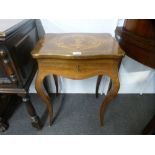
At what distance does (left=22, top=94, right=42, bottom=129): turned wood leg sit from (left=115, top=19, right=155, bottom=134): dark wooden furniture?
652mm

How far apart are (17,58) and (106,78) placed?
2.68 feet

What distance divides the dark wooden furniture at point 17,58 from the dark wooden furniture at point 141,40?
577mm

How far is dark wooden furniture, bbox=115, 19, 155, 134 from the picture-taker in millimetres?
654

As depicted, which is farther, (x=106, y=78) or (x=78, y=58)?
(x=106, y=78)

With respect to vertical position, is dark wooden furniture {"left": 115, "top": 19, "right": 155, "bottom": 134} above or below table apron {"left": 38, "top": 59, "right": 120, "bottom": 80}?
above

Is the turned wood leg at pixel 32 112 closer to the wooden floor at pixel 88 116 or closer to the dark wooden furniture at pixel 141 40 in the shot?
the wooden floor at pixel 88 116

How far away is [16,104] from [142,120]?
44.4 inches

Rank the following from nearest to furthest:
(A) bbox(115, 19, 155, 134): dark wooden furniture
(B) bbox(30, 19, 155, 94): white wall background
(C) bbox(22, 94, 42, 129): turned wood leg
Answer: (A) bbox(115, 19, 155, 134): dark wooden furniture, (C) bbox(22, 94, 42, 129): turned wood leg, (B) bbox(30, 19, 155, 94): white wall background

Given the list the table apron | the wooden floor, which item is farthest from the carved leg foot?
the table apron

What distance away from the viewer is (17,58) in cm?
76

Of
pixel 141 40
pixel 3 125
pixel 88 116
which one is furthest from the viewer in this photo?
pixel 88 116

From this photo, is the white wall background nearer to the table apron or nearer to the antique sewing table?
the antique sewing table

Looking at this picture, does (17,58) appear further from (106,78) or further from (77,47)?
(106,78)

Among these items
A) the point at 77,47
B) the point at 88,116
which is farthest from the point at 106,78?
the point at 77,47
